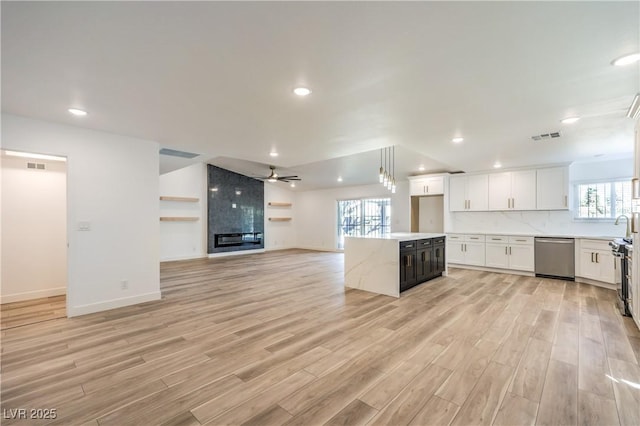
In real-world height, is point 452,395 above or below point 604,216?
below

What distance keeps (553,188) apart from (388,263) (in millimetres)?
4171

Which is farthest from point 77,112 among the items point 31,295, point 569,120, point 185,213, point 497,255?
point 497,255

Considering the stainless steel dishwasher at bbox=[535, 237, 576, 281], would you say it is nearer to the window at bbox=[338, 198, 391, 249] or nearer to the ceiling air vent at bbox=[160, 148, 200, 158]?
the window at bbox=[338, 198, 391, 249]

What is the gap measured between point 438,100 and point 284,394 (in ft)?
9.63

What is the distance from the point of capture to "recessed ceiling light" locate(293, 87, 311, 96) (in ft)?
8.41

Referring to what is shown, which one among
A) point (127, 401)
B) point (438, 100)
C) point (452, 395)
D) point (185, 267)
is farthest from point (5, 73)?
point (185, 267)

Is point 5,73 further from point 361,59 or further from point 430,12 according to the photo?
point 430,12

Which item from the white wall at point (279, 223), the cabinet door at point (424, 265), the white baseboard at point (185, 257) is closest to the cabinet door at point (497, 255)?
the cabinet door at point (424, 265)

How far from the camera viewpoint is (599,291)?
4762 millimetres

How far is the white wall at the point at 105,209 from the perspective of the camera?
11.5ft

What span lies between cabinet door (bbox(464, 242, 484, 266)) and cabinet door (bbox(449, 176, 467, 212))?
0.97 meters

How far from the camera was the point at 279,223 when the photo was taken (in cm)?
1162

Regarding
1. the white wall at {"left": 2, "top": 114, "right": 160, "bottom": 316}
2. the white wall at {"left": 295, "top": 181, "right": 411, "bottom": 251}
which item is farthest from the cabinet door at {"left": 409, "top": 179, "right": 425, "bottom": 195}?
the white wall at {"left": 2, "top": 114, "right": 160, "bottom": 316}

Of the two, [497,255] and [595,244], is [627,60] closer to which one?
[595,244]
